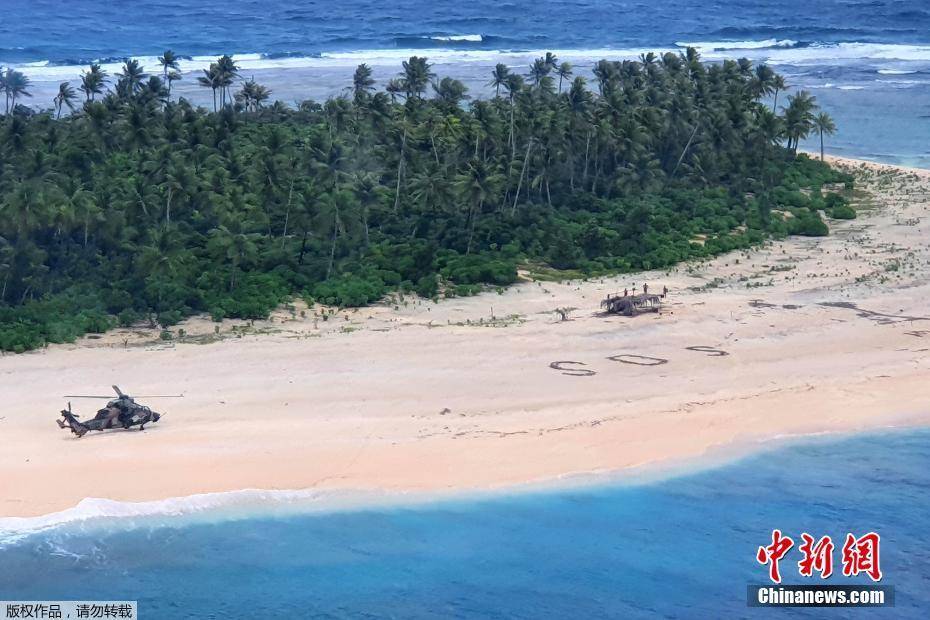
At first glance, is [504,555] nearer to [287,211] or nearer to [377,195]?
[287,211]

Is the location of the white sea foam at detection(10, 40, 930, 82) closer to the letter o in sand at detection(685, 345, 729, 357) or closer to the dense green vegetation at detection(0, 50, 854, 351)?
the dense green vegetation at detection(0, 50, 854, 351)

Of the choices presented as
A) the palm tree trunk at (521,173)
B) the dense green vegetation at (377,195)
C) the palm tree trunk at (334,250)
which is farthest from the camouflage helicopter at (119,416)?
the palm tree trunk at (521,173)

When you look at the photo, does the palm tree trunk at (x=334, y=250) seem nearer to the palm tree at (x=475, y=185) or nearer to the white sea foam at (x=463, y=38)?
the palm tree at (x=475, y=185)

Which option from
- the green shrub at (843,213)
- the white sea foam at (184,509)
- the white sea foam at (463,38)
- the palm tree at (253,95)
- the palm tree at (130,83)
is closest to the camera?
the white sea foam at (184,509)

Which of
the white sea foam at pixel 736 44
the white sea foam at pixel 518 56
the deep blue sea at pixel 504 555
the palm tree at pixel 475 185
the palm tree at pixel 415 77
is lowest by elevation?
the deep blue sea at pixel 504 555

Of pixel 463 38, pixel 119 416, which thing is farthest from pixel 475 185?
pixel 463 38

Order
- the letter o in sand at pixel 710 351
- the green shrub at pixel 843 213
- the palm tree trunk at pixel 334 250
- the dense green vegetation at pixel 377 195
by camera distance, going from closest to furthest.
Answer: the letter o in sand at pixel 710 351
the dense green vegetation at pixel 377 195
the palm tree trunk at pixel 334 250
the green shrub at pixel 843 213

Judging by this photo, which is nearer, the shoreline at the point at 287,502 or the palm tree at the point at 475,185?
the shoreline at the point at 287,502
